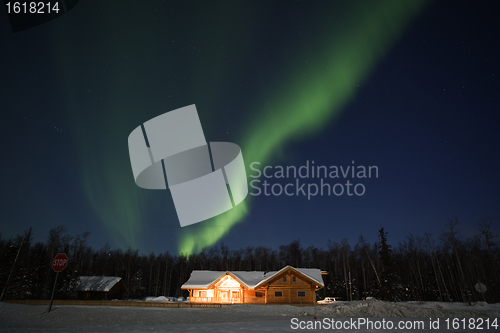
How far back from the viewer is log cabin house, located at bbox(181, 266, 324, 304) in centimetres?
4197

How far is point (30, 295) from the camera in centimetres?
4106

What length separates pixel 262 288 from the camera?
139 feet

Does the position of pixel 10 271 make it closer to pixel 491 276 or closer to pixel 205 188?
pixel 205 188

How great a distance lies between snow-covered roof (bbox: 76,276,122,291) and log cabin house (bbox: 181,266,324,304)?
1541 cm

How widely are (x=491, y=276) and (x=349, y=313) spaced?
5337 cm

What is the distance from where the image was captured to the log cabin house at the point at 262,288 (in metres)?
42.0

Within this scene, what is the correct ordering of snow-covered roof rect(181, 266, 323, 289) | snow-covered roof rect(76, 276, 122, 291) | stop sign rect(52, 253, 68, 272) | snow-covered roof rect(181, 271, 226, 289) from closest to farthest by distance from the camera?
stop sign rect(52, 253, 68, 272)
snow-covered roof rect(181, 266, 323, 289)
snow-covered roof rect(181, 271, 226, 289)
snow-covered roof rect(76, 276, 122, 291)

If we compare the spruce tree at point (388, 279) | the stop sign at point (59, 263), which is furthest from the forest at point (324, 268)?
the stop sign at point (59, 263)

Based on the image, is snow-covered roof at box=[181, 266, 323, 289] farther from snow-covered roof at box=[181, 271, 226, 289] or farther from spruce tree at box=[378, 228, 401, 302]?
spruce tree at box=[378, 228, 401, 302]

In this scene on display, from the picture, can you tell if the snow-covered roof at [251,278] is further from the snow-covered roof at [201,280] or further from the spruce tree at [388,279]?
the spruce tree at [388,279]

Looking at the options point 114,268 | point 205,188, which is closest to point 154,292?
point 114,268

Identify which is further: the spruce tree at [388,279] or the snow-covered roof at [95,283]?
the snow-covered roof at [95,283]

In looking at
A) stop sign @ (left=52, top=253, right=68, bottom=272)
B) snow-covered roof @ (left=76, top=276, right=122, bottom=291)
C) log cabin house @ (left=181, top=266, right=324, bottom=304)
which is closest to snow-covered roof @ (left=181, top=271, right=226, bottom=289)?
log cabin house @ (left=181, top=266, right=324, bottom=304)

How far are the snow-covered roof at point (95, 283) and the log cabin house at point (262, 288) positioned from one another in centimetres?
1541
